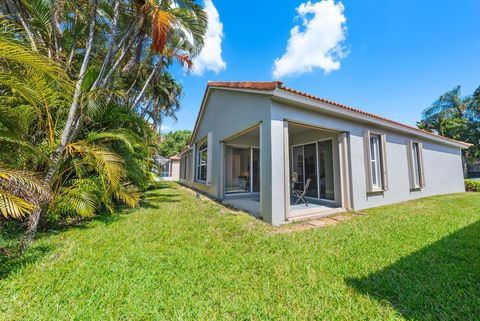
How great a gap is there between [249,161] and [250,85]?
555cm

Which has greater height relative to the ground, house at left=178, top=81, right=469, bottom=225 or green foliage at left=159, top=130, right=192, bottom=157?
green foliage at left=159, top=130, right=192, bottom=157

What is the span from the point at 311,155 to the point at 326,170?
105 centimetres

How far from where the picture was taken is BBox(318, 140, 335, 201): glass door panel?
25.0ft

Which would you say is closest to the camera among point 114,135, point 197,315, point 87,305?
point 197,315

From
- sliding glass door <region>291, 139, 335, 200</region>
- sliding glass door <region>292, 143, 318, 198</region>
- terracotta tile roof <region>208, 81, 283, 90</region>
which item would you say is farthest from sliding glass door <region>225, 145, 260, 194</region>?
terracotta tile roof <region>208, 81, 283, 90</region>

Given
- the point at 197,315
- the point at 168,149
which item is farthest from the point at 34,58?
the point at 168,149

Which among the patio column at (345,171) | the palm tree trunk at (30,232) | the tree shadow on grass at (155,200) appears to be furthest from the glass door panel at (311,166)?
the palm tree trunk at (30,232)

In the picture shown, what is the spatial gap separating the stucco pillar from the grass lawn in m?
0.66

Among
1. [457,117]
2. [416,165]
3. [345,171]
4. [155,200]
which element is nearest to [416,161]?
[416,165]

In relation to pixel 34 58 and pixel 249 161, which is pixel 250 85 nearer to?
pixel 34 58

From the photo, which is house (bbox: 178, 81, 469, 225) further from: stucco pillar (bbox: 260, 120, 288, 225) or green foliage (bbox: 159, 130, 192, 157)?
green foliage (bbox: 159, 130, 192, 157)

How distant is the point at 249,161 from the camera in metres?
11.0

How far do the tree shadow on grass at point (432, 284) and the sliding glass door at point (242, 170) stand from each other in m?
7.85

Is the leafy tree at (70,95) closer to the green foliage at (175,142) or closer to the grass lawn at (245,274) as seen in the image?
the grass lawn at (245,274)
